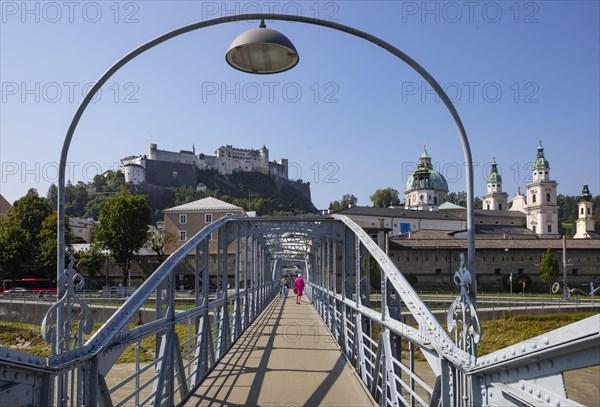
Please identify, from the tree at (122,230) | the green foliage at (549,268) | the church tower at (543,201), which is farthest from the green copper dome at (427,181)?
the tree at (122,230)

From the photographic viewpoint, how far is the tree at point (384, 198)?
134275 millimetres

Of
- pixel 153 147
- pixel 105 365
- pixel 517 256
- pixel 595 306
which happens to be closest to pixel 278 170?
pixel 153 147

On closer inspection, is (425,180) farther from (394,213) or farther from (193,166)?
(193,166)

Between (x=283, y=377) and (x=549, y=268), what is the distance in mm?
45572

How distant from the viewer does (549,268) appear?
47469mm

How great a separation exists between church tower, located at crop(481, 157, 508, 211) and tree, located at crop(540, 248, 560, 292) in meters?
62.6

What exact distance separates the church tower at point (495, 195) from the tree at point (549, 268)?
62551 millimetres

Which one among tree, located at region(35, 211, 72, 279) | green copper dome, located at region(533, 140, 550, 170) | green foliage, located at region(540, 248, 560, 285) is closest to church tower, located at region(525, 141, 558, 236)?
green copper dome, located at region(533, 140, 550, 170)

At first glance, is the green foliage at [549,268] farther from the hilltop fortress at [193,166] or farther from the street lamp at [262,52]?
the hilltop fortress at [193,166]

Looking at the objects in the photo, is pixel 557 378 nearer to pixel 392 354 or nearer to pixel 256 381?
pixel 392 354

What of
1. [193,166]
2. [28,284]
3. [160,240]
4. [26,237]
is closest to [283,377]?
[26,237]

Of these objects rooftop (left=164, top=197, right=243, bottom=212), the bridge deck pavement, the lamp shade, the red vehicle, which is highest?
rooftop (left=164, top=197, right=243, bottom=212)

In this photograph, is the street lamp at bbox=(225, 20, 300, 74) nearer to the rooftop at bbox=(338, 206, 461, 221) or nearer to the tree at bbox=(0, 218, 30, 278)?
the tree at bbox=(0, 218, 30, 278)

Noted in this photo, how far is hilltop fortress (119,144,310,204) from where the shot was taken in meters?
121
